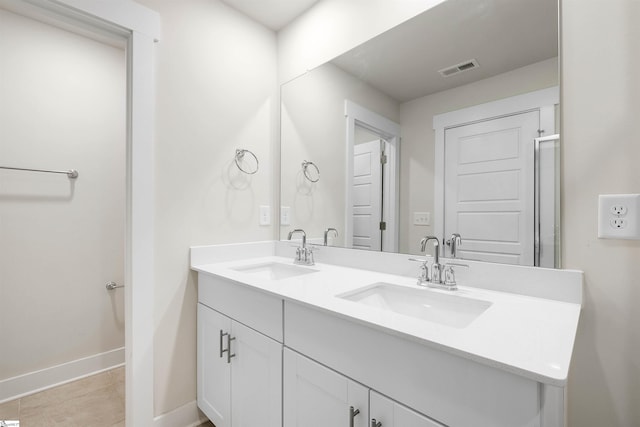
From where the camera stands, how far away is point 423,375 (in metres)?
0.70

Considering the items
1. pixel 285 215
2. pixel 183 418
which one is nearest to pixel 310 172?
pixel 285 215

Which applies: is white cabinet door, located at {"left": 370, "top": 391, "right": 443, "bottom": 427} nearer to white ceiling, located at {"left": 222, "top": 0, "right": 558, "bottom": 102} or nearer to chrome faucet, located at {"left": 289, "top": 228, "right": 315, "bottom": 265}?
chrome faucet, located at {"left": 289, "top": 228, "right": 315, "bottom": 265}

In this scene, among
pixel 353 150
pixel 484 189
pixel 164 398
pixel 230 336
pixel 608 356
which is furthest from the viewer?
pixel 353 150

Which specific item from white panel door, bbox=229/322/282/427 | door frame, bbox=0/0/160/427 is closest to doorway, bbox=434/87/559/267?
white panel door, bbox=229/322/282/427

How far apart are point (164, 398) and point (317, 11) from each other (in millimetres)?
2213

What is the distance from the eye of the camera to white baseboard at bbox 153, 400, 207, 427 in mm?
1441

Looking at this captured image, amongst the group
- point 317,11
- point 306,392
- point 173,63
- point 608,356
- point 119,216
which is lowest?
point 306,392

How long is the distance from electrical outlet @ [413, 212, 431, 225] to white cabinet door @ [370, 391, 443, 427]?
0.73 meters

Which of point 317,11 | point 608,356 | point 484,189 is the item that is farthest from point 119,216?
point 608,356

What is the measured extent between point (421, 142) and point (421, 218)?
1.09ft

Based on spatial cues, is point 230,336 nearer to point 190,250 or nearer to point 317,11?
point 190,250

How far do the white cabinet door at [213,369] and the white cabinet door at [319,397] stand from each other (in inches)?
16.7

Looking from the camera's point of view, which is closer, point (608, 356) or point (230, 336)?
point (608, 356)

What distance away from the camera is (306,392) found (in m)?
0.96
